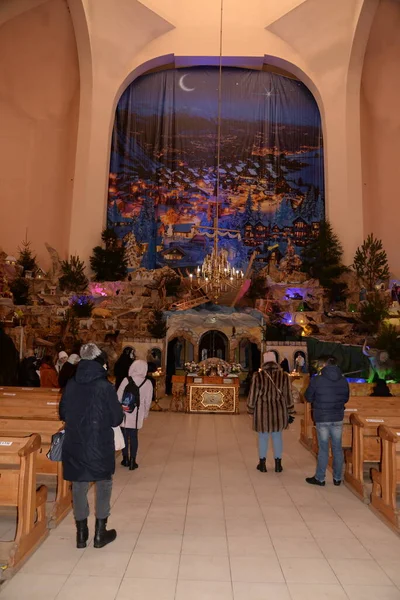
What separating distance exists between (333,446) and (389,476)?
112 centimetres

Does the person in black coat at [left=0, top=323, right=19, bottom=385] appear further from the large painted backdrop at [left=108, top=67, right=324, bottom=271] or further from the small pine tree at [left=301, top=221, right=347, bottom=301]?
the small pine tree at [left=301, top=221, right=347, bottom=301]

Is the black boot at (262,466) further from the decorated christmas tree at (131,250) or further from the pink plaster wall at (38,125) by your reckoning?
the pink plaster wall at (38,125)

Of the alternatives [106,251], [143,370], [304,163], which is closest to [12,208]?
[106,251]

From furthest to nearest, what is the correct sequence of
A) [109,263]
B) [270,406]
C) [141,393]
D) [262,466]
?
[109,263]
[141,393]
[262,466]
[270,406]

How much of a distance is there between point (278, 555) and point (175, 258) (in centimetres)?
1897

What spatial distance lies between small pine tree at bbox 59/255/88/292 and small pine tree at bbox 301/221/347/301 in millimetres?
9656

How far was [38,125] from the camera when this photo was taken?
2128 centimetres

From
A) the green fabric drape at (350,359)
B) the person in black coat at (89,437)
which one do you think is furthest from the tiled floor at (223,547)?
the green fabric drape at (350,359)

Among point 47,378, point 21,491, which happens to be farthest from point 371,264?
point 21,491

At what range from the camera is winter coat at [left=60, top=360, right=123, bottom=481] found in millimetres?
3492

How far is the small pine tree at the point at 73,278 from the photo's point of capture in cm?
1914

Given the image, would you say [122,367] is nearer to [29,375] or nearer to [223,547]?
[29,375]

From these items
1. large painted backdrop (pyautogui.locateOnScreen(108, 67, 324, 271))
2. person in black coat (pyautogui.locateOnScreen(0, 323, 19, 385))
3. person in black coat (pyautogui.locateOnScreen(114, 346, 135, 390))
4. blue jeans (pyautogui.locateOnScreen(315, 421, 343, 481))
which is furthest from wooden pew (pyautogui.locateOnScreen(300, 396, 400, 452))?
large painted backdrop (pyautogui.locateOnScreen(108, 67, 324, 271))

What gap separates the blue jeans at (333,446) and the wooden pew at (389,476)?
85 centimetres
